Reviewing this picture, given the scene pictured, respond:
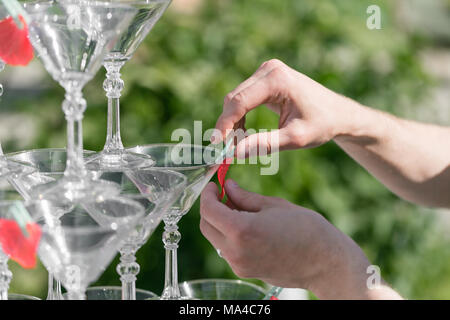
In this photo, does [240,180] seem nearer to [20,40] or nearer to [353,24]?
[353,24]

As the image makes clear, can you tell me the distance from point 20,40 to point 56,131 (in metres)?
1.68

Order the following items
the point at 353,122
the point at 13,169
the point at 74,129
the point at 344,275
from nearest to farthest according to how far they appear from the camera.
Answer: the point at 74,129 < the point at 13,169 < the point at 344,275 < the point at 353,122

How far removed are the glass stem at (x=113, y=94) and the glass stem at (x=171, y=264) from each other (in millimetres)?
140

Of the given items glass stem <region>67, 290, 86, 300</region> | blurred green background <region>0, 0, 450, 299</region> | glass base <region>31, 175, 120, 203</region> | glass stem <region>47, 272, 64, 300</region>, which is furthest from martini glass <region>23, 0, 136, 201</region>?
blurred green background <region>0, 0, 450, 299</region>

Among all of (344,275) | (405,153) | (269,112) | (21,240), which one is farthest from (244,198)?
(269,112)

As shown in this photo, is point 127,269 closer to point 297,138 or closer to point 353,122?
point 297,138

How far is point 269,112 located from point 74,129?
1682 millimetres

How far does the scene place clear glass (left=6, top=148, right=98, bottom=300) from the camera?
0.93 meters

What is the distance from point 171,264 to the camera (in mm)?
1097

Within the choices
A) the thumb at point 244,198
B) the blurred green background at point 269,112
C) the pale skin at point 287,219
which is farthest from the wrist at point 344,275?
the blurred green background at point 269,112

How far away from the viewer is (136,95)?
2.48 m

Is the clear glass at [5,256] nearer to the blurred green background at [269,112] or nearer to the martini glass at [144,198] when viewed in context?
the martini glass at [144,198]

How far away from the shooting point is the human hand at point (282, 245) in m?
1.00
